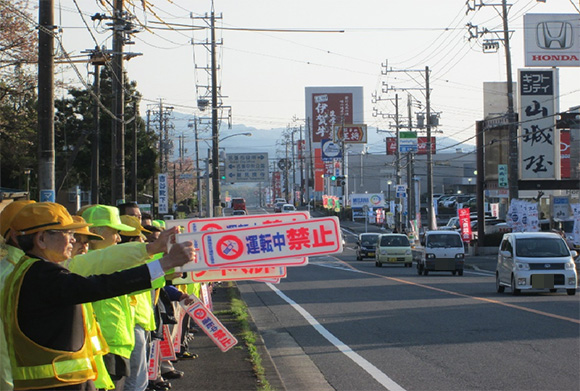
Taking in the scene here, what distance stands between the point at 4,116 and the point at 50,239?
979 inches

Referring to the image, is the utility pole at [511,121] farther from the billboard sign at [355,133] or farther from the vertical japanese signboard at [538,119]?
the billboard sign at [355,133]

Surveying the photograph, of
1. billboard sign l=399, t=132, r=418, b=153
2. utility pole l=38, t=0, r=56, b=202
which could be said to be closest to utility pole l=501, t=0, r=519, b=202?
billboard sign l=399, t=132, r=418, b=153

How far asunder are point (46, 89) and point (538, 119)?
98.0 feet

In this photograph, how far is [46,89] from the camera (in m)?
14.2

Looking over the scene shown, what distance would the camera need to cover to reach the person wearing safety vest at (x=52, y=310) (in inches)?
163

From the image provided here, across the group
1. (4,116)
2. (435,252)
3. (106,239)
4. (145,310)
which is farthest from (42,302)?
(435,252)

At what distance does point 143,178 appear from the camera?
171 feet

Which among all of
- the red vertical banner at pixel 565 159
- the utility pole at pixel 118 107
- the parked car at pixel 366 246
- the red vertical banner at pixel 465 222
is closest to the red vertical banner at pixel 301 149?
the red vertical banner at pixel 565 159

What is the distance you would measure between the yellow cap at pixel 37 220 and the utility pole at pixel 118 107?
16.7 meters

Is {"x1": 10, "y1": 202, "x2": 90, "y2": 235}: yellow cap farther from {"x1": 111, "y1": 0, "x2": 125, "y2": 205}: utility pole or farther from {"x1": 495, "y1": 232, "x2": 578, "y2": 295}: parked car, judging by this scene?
{"x1": 495, "y1": 232, "x2": 578, "y2": 295}: parked car

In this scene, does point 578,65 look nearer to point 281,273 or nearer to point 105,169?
point 105,169

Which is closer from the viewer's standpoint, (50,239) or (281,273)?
(50,239)

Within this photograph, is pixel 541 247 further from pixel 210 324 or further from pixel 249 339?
pixel 210 324

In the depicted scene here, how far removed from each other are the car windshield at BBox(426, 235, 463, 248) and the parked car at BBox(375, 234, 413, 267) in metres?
6.03
